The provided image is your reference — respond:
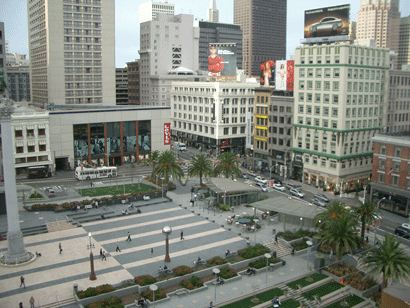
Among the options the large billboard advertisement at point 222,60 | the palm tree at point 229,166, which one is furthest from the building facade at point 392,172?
the large billboard advertisement at point 222,60

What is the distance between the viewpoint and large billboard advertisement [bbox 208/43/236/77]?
135 m

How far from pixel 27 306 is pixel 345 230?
35689 mm

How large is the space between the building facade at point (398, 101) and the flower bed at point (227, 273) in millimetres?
64209

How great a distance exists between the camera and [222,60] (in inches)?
5310

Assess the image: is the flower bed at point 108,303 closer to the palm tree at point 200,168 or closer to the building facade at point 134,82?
the palm tree at point 200,168

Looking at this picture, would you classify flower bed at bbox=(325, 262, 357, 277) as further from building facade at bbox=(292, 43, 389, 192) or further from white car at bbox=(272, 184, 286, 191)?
building facade at bbox=(292, 43, 389, 192)

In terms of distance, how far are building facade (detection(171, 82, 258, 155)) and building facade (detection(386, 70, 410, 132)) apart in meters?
43.6

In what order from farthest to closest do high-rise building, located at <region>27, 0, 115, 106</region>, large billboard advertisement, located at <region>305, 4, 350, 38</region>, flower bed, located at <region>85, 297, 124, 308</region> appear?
1. high-rise building, located at <region>27, 0, 115, 106</region>
2. large billboard advertisement, located at <region>305, 4, 350, 38</region>
3. flower bed, located at <region>85, 297, 124, 308</region>

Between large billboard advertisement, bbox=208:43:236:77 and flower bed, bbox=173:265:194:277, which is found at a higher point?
large billboard advertisement, bbox=208:43:236:77

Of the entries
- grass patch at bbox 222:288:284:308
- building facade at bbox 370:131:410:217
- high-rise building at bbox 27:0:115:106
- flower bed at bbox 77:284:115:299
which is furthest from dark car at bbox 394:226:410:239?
high-rise building at bbox 27:0:115:106

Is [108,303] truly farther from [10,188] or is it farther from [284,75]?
[284,75]

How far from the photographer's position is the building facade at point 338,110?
273 feet

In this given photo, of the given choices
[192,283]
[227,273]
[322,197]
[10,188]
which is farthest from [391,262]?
[10,188]

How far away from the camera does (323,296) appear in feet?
143
